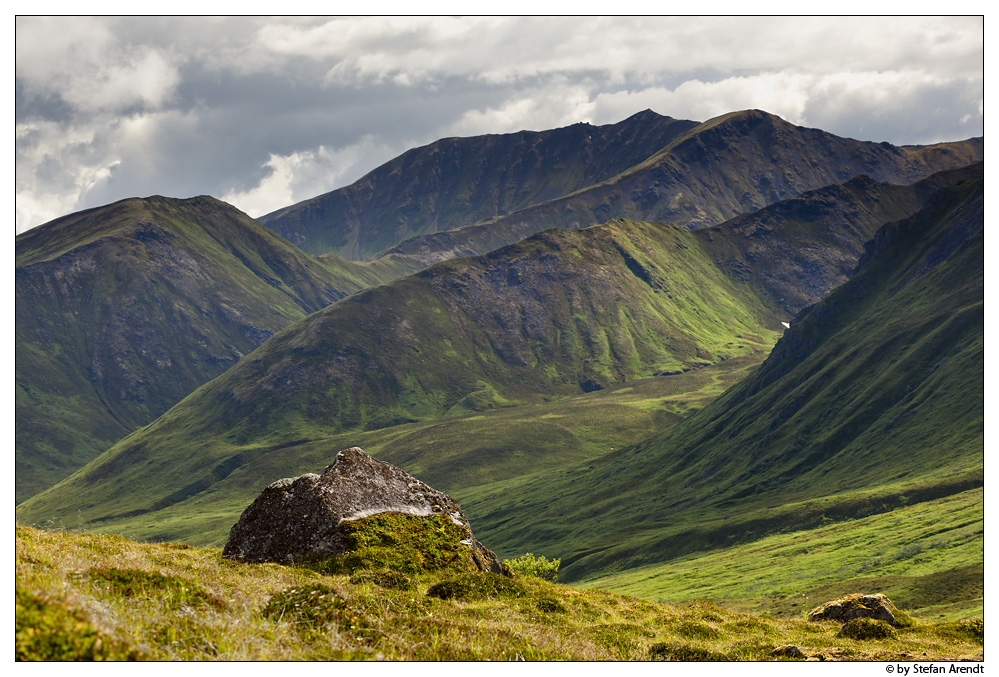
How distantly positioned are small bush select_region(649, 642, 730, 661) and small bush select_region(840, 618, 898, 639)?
9784 millimetres

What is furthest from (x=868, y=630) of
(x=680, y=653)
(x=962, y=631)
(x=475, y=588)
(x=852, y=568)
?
(x=852, y=568)

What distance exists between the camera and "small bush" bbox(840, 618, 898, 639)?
1096 inches

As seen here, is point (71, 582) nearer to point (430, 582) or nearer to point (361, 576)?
point (361, 576)

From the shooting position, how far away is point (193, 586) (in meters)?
19.6

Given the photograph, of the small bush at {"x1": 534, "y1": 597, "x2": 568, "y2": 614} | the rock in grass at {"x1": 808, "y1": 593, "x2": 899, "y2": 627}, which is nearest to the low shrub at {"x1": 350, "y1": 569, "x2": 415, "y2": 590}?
the small bush at {"x1": 534, "y1": 597, "x2": 568, "y2": 614}

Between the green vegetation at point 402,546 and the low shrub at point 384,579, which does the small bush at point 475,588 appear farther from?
the green vegetation at point 402,546

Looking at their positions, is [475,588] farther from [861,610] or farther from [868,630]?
[861,610]

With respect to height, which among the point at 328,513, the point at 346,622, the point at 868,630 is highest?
the point at 328,513

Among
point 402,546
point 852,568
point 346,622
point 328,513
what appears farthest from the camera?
point 852,568

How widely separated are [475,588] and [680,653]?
26.7 ft

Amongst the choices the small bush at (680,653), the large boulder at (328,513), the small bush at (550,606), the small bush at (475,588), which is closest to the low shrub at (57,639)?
the small bush at (475,588)

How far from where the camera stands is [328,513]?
100 feet

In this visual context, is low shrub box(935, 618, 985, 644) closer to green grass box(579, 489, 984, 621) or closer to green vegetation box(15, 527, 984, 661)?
green vegetation box(15, 527, 984, 661)

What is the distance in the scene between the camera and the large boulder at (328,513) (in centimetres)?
2972
